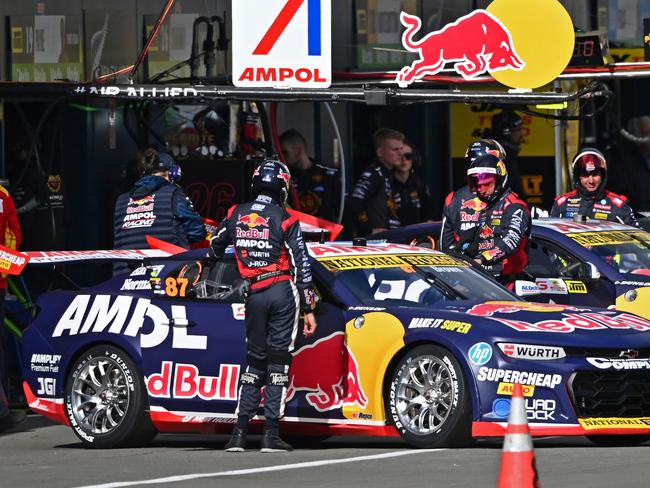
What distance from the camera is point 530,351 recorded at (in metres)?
11.3

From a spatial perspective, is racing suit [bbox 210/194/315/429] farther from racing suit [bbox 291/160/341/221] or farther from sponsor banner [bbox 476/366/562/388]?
racing suit [bbox 291/160/341/221]

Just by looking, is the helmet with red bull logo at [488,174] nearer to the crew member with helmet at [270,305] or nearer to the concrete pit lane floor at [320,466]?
the concrete pit lane floor at [320,466]

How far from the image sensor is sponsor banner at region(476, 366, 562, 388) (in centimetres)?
1119

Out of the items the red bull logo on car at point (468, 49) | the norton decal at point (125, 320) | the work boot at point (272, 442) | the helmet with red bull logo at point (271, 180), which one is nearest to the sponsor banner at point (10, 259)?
the norton decal at point (125, 320)

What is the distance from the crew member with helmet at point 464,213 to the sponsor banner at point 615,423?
358 cm

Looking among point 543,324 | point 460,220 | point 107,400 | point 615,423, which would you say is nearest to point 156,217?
point 460,220

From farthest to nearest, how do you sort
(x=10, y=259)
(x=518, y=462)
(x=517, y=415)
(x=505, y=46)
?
(x=505, y=46) < (x=10, y=259) < (x=517, y=415) < (x=518, y=462)

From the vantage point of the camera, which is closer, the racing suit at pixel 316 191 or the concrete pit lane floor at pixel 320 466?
the concrete pit lane floor at pixel 320 466

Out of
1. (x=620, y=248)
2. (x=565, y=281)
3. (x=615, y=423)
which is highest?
(x=620, y=248)

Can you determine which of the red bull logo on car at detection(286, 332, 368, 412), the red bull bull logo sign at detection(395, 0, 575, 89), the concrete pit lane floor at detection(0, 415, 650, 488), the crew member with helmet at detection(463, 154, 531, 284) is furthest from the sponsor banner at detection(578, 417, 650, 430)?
the red bull bull logo sign at detection(395, 0, 575, 89)

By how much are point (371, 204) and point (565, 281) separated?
4518 millimetres

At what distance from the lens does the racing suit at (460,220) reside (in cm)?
1481

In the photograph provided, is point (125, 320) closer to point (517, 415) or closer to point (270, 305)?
point (270, 305)

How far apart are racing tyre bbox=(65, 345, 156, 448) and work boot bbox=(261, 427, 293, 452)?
96cm
